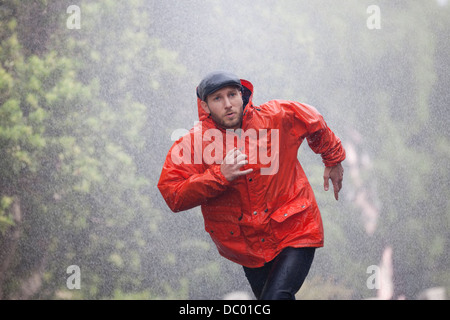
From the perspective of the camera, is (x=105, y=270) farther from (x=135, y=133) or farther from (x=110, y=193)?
(x=135, y=133)

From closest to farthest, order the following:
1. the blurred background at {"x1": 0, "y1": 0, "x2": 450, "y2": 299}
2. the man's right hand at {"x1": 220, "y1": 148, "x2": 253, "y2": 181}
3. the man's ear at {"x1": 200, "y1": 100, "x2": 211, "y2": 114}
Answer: the man's right hand at {"x1": 220, "y1": 148, "x2": 253, "y2": 181}, the man's ear at {"x1": 200, "y1": 100, "x2": 211, "y2": 114}, the blurred background at {"x1": 0, "y1": 0, "x2": 450, "y2": 299}

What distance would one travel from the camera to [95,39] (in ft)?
17.2

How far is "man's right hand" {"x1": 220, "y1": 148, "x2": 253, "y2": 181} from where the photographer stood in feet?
7.32

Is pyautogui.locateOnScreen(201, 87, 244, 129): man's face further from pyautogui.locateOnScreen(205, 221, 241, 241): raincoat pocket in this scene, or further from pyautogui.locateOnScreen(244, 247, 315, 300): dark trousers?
pyautogui.locateOnScreen(244, 247, 315, 300): dark trousers

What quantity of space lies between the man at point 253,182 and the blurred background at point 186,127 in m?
2.78

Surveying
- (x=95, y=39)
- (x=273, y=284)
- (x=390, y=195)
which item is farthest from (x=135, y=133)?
(x=273, y=284)

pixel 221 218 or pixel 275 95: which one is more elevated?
pixel 275 95

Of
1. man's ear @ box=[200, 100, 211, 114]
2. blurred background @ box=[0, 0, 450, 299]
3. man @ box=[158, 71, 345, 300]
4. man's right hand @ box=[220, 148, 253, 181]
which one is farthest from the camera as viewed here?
blurred background @ box=[0, 0, 450, 299]

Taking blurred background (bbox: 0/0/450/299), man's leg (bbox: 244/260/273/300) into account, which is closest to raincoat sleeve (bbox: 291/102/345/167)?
man's leg (bbox: 244/260/273/300)

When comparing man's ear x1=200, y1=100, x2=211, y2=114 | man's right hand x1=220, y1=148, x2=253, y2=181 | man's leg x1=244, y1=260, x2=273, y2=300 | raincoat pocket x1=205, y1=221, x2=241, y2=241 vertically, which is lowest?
man's leg x1=244, y1=260, x2=273, y2=300

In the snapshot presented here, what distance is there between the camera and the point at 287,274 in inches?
91.9

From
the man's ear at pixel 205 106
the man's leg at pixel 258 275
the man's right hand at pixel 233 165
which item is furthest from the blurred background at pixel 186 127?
the man's right hand at pixel 233 165

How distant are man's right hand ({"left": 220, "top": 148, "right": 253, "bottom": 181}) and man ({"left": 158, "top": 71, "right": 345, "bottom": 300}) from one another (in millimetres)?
119

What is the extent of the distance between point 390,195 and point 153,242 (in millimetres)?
2626
